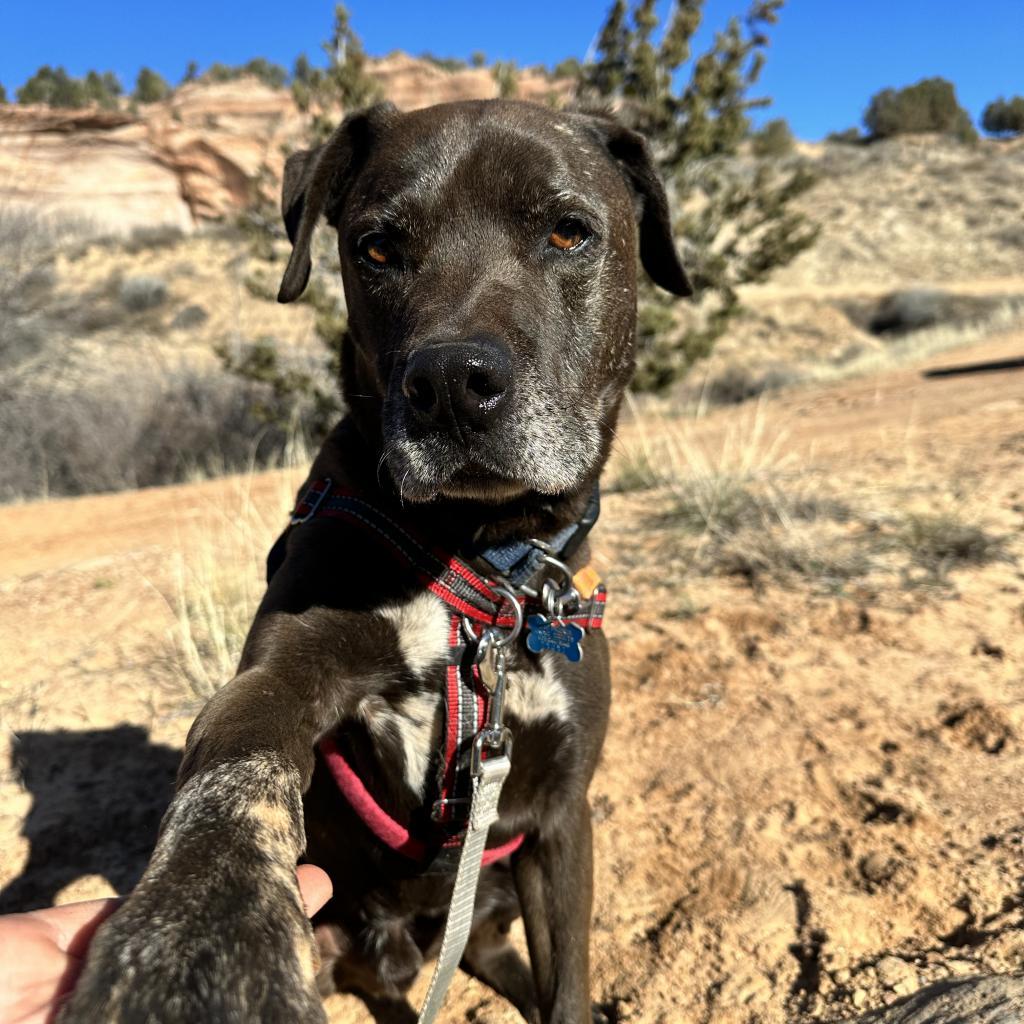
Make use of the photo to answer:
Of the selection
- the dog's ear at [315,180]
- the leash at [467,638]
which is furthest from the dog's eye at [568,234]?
the leash at [467,638]

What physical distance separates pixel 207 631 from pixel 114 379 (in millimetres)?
11469

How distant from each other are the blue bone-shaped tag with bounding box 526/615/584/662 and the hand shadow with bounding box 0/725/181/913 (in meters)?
1.77

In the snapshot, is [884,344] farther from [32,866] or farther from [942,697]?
[32,866]

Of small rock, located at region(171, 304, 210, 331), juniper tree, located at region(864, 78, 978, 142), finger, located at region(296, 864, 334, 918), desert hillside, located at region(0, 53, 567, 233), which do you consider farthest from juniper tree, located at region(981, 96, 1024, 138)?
finger, located at region(296, 864, 334, 918)

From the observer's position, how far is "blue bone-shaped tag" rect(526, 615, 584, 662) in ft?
7.95

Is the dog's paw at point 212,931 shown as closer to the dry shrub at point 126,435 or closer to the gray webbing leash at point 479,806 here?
the gray webbing leash at point 479,806

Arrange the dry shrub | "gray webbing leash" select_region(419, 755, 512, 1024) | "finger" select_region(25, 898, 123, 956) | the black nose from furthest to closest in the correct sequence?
the dry shrub → the black nose → "gray webbing leash" select_region(419, 755, 512, 1024) → "finger" select_region(25, 898, 123, 956)

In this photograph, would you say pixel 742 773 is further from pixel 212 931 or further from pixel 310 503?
pixel 212 931

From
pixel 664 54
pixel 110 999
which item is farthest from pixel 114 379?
pixel 110 999

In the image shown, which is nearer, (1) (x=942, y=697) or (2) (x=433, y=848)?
(2) (x=433, y=848)

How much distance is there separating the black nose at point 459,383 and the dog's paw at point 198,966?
3.81ft

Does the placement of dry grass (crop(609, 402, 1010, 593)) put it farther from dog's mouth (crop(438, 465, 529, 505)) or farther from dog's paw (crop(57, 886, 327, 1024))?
dog's paw (crop(57, 886, 327, 1024))

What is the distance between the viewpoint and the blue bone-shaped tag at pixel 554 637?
2.42 meters

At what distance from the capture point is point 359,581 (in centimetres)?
236
